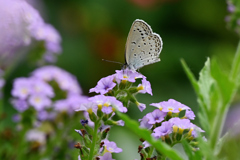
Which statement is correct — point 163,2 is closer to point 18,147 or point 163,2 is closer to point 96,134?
point 18,147

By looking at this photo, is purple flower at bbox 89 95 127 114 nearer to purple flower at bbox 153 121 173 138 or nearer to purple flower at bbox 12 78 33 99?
purple flower at bbox 153 121 173 138

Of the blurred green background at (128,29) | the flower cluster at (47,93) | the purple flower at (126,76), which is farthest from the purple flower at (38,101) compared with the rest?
the blurred green background at (128,29)

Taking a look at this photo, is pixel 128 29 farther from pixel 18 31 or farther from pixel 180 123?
pixel 180 123

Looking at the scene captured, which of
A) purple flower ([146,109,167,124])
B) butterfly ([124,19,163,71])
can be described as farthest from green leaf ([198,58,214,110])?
butterfly ([124,19,163,71])

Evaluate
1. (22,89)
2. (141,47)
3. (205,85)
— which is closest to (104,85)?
(205,85)

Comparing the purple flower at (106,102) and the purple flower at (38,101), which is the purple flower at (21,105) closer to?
the purple flower at (38,101)

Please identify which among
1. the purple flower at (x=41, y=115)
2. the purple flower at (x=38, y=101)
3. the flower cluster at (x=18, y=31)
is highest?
the flower cluster at (x=18, y=31)
